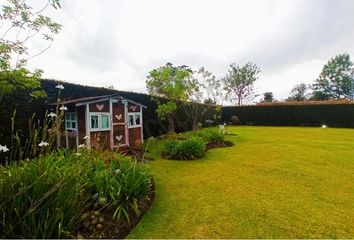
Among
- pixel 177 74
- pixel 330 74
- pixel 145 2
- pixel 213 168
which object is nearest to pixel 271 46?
pixel 177 74

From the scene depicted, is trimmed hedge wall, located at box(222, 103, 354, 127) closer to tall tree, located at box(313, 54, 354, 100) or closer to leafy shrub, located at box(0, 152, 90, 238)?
leafy shrub, located at box(0, 152, 90, 238)

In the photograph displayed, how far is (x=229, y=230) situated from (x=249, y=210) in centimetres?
85

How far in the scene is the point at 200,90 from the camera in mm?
16734

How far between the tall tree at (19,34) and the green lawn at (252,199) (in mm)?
3372

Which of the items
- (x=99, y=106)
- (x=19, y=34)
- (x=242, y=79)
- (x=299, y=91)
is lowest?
(x=99, y=106)

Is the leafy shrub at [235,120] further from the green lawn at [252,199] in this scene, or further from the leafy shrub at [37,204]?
the leafy shrub at [37,204]

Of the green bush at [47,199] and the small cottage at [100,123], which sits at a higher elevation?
the small cottage at [100,123]

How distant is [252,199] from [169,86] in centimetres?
1063

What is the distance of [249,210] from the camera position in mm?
4199

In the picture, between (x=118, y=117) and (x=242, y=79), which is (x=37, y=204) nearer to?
(x=118, y=117)

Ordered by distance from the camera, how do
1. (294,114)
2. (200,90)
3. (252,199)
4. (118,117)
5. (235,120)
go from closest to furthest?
(252,199) → (118,117) → (200,90) → (294,114) → (235,120)

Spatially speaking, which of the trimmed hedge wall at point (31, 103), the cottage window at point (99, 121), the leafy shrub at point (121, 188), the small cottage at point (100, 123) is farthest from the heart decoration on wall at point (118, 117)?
the leafy shrub at point (121, 188)

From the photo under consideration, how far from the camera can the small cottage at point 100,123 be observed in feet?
25.0

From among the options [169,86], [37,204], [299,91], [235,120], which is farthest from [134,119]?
[299,91]
